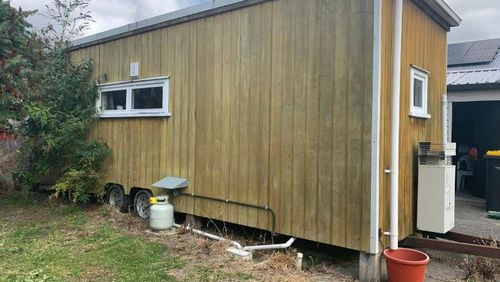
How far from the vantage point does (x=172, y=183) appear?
5.64 m

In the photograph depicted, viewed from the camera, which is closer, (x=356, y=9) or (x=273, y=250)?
(x=356, y=9)

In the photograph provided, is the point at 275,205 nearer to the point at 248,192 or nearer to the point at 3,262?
the point at 248,192

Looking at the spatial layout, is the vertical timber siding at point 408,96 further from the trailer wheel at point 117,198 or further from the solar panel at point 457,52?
the solar panel at point 457,52

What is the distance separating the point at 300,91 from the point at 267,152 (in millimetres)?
823

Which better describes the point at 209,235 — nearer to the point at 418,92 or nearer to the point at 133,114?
the point at 133,114

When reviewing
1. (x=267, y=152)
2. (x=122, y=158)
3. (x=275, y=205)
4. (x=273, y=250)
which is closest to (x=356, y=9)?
(x=267, y=152)

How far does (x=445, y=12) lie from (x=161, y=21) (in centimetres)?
393

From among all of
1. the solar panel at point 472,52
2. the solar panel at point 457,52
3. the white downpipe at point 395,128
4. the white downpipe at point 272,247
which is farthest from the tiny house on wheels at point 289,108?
the solar panel at point 457,52

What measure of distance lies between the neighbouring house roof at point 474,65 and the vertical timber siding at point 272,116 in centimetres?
538

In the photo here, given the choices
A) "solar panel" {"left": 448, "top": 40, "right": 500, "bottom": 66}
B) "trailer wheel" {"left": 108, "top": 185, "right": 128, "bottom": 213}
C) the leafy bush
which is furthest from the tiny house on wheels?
Answer: "solar panel" {"left": 448, "top": 40, "right": 500, "bottom": 66}

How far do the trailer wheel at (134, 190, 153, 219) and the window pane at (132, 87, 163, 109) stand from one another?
1.35 m

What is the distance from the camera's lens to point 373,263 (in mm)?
3871

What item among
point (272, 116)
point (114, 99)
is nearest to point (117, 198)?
point (114, 99)

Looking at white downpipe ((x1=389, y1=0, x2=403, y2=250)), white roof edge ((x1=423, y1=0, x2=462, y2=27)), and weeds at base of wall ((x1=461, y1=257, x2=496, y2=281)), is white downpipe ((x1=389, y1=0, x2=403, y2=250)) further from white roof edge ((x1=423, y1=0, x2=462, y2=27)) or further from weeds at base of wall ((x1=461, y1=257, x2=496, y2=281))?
→ white roof edge ((x1=423, y1=0, x2=462, y2=27))
